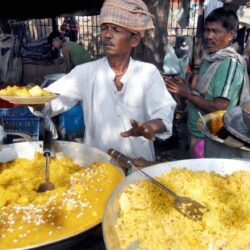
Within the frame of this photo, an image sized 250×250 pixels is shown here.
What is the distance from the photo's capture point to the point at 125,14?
2.18 meters

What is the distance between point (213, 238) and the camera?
1209mm

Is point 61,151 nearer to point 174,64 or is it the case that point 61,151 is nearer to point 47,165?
point 47,165

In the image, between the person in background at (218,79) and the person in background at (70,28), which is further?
the person in background at (70,28)

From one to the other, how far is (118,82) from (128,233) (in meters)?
1.36

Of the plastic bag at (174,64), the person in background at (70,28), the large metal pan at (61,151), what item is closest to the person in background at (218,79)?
the large metal pan at (61,151)

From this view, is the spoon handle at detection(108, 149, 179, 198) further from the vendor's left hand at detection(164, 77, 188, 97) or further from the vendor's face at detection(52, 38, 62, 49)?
the vendor's face at detection(52, 38, 62, 49)

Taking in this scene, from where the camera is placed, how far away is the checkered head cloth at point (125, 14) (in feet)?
7.09

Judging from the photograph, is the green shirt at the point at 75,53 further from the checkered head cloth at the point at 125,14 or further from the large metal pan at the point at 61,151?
the large metal pan at the point at 61,151

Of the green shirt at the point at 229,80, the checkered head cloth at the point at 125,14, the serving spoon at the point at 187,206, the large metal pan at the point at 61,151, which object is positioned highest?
the checkered head cloth at the point at 125,14

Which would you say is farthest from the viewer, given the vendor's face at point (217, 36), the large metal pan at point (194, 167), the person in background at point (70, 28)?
the person in background at point (70, 28)

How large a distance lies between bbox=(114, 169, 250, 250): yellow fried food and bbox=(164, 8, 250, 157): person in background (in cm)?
144

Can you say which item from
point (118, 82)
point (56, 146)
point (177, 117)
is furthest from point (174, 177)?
point (177, 117)

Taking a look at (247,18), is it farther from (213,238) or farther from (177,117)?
(213,238)

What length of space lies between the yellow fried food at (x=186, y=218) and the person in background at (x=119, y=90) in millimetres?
699
